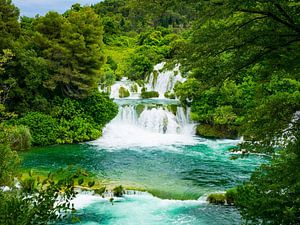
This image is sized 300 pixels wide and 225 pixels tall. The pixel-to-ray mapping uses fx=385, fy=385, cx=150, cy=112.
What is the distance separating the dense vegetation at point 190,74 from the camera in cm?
479

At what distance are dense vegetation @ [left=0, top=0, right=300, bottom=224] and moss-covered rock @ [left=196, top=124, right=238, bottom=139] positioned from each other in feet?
0.18

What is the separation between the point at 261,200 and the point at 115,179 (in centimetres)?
829

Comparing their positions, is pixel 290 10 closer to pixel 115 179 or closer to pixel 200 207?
pixel 200 207

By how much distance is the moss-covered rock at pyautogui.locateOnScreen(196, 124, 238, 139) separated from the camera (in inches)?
803

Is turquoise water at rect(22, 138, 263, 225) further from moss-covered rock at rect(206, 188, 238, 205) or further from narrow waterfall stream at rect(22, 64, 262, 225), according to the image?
moss-covered rock at rect(206, 188, 238, 205)

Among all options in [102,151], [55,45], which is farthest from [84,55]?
[102,151]

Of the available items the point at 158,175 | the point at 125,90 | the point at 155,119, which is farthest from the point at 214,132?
the point at 125,90

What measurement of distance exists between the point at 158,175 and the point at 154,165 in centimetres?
129

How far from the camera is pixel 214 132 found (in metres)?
20.8

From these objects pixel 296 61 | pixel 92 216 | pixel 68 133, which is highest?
pixel 296 61

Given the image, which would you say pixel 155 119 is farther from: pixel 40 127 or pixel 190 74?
pixel 40 127

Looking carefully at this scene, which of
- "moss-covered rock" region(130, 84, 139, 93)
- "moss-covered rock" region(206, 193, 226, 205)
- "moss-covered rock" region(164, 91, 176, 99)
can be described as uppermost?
"moss-covered rock" region(130, 84, 139, 93)

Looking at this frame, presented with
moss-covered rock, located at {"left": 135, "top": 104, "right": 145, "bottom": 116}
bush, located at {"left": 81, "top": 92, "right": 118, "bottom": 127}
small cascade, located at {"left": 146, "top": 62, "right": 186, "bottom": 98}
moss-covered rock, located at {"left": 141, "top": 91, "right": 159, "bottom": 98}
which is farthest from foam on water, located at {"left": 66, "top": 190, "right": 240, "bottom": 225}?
small cascade, located at {"left": 146, "top": 62, "right": 186, "bottom": 98}

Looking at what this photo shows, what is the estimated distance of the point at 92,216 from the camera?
33.8 ft
